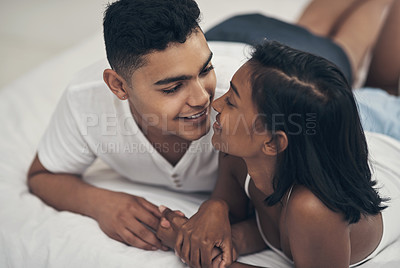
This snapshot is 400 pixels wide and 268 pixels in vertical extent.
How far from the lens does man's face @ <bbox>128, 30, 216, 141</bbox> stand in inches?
39.1

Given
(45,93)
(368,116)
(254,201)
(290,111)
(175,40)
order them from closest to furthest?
(290,111), (175,40), (254,201), (368,116), (45,93)

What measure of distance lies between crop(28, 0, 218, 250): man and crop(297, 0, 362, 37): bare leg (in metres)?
0.90

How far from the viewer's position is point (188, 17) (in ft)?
3.32

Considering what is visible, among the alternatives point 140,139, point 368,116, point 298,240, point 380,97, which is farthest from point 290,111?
point 380,97

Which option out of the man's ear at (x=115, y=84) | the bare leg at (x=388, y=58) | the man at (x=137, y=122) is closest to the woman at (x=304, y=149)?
the man at (x=137, y=122)

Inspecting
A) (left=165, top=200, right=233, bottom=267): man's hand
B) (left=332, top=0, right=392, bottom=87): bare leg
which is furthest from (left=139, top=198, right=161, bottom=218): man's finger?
(left=332, top=0, right=392, bottom=87): bare leg

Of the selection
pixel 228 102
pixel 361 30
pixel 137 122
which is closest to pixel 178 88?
pixel 228 102

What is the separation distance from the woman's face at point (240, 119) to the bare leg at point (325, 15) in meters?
1.04

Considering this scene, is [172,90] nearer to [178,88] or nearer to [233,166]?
[178,88]

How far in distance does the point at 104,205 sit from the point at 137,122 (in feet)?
0.73

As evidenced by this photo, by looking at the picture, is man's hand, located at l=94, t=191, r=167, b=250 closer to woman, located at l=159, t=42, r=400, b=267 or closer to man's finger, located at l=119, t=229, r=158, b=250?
man's finger, located at l=119, t=229, r=158, b=250

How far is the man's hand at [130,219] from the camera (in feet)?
3.66

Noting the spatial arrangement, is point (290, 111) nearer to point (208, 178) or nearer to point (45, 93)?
point (208, 178)

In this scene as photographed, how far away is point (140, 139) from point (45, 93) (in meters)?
0.66
